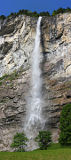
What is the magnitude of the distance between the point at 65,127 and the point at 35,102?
9312 millimetres

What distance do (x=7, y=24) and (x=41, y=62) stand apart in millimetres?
12265

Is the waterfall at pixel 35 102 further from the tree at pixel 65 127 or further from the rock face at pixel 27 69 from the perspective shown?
the tree at pixel 65 127

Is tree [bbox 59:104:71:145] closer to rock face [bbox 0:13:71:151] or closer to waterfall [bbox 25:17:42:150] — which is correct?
rock face [bbox 0:13:71:151]

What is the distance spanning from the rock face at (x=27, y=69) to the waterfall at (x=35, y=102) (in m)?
0.81

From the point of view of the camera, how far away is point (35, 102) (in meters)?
35.0

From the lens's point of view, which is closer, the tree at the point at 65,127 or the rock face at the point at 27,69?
the tree at the point at 65,127

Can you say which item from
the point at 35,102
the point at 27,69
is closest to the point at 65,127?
the point at 35,102

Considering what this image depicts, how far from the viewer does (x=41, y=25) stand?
131ft

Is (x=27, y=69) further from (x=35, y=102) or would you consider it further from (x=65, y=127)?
(x=65, y=127)

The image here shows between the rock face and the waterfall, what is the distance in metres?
0.81

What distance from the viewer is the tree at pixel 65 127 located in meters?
26.0

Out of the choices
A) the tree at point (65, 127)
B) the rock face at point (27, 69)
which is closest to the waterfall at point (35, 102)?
the rock face at point (27, 69)

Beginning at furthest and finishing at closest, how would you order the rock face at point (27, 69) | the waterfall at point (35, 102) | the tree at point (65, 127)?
the rock face at point (27, 69) → the waterfall at point (35, 102) → the tree at point (65, 127)

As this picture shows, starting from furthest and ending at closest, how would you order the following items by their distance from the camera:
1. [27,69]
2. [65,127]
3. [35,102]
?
[27,69] < [35,102] < [65,127]
